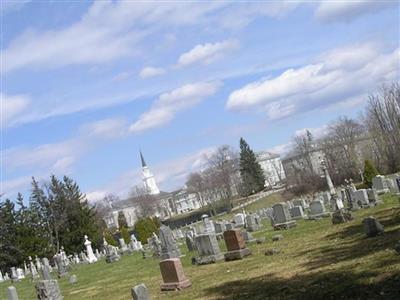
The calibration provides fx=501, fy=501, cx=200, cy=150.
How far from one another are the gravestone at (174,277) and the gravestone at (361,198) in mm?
14104

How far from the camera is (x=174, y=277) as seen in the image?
527 inches

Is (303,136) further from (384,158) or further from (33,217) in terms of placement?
(33,217)

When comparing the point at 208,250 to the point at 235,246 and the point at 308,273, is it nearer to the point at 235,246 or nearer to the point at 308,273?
the point at 235,246

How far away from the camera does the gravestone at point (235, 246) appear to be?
649 inches

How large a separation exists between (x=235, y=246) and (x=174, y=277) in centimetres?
382

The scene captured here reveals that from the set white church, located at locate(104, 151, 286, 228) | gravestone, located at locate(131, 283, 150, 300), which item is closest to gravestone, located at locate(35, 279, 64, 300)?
gravestone, located at locate(131, 283, 150, 300)

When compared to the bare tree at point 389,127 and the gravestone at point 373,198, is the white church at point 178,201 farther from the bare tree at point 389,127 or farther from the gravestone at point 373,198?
the gravestone at point 373,198

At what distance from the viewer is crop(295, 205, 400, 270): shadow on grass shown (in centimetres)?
1134

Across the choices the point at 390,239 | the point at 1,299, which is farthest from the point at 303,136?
the point at 390,239

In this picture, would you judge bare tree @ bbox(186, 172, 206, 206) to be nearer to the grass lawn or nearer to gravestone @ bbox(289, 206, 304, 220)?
gravestone @ bbox(289, 206, 304, 220)

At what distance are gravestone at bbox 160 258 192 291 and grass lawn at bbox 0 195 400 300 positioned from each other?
0.95ft

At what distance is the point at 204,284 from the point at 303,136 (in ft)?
337

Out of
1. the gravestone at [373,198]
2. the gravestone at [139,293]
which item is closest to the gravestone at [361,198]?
the gravestone at [373,198]

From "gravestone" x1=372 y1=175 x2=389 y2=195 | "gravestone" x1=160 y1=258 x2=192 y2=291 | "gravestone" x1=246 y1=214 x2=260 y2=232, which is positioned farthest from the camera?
"gravestone" x1=372 y1=175 x2=389 y2=195
